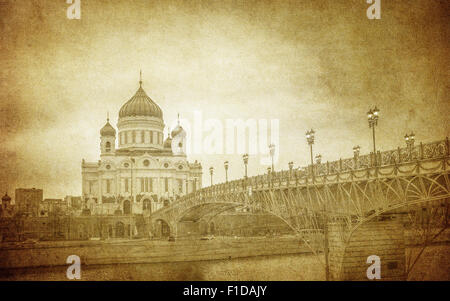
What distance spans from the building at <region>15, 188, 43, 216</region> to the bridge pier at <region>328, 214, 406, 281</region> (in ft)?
57.9

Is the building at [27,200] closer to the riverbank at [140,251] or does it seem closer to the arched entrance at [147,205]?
the riverbank at [140,251]

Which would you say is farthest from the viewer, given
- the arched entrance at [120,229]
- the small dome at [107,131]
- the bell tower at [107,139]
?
the small dome at [107,131]

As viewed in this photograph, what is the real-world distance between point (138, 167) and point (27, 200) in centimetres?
1613

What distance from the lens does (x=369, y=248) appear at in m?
16.2

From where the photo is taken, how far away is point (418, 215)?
68.0 feet

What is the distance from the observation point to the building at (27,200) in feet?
95.6

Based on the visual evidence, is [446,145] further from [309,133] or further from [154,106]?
[154,106]

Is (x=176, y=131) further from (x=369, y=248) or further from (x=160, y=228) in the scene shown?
(x=369, y=248)

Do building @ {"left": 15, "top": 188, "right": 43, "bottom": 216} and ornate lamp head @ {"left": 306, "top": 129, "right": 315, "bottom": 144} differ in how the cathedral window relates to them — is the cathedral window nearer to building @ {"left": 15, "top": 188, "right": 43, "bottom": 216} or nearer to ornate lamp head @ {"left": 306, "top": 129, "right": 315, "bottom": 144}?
building @ {"left": 15, "top": 188, "right": 43, "bottom": 216}

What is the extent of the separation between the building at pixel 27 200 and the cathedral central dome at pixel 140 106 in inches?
618

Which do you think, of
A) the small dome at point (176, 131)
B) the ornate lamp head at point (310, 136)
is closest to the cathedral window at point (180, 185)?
the small dome at point (176, 131)

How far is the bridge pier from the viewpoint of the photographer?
16.0 metres
